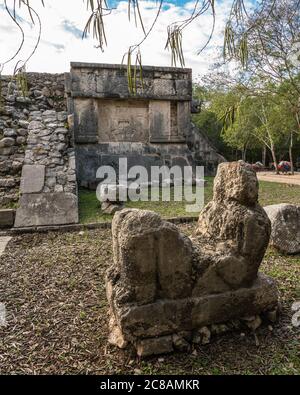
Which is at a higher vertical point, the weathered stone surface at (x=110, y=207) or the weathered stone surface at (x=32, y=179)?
the weathered stone surface at (x=32, y=179)

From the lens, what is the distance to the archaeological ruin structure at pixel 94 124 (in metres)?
6.99

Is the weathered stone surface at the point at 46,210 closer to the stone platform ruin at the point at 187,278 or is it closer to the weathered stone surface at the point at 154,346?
the stone platform ruin at the point at 187,278

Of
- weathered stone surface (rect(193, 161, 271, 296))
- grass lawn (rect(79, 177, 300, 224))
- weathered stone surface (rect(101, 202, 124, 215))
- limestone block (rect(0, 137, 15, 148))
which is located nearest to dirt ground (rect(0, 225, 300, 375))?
weathered stone surface (rect(193, 161, 271, 296))

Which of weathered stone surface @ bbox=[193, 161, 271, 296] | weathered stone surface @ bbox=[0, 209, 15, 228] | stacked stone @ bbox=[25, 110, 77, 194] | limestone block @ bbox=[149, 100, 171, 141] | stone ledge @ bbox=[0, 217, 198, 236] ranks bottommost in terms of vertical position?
stone ledge @ bbox=[0, 217, 198, 236]

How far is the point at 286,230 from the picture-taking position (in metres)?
3.72

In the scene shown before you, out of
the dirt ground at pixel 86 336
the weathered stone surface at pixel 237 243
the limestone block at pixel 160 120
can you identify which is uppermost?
the limestone block at pixel 160 120

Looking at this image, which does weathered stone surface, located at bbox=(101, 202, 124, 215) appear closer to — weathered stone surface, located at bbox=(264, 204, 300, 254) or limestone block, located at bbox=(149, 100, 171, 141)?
weathered stone surface, located at bbox=(264, 204, 300, 254)

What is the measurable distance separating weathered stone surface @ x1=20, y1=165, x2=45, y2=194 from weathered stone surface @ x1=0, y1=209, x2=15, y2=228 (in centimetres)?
67

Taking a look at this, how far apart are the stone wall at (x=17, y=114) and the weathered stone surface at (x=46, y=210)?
483mm

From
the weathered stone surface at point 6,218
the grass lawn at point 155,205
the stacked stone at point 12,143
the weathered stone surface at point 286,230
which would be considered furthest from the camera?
the stacked stone at point 12,143

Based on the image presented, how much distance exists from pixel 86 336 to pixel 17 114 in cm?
744

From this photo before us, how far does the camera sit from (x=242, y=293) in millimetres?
2178

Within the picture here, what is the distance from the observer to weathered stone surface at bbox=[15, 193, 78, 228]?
16.8 feet

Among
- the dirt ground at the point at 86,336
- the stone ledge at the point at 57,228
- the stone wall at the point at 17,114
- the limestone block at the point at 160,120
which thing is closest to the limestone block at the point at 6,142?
the stone wall at the point at 17,114
